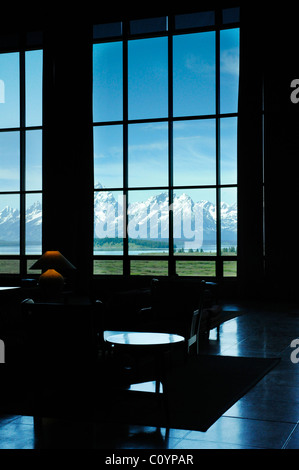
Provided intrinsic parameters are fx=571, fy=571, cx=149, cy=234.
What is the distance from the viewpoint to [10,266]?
15.4m

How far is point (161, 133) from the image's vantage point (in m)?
14.4

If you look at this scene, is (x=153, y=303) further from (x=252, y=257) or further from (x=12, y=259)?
(x=12, y=259)

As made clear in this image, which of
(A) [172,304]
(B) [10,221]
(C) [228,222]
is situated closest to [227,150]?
(C) [228,222]

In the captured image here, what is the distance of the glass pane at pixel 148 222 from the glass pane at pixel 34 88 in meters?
3.30

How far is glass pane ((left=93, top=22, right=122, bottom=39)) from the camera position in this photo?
14656 mm

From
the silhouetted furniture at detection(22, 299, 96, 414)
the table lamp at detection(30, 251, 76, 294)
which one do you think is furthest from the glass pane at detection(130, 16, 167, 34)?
the silhouetted furniture at detection(22, 299, 96, 414)

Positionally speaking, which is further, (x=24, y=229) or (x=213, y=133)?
(x=24, y=229)

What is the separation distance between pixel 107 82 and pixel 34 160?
2.81 metres

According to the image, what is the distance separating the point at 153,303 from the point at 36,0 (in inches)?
383

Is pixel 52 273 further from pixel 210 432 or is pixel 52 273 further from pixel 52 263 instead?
pixel 210 432

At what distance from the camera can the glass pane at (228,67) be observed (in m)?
13.8

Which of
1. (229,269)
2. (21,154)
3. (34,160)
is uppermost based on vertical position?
(21,154)

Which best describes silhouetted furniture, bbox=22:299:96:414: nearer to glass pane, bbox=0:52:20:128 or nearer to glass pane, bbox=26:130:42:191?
glass pane, bbox=26:130:42:191
